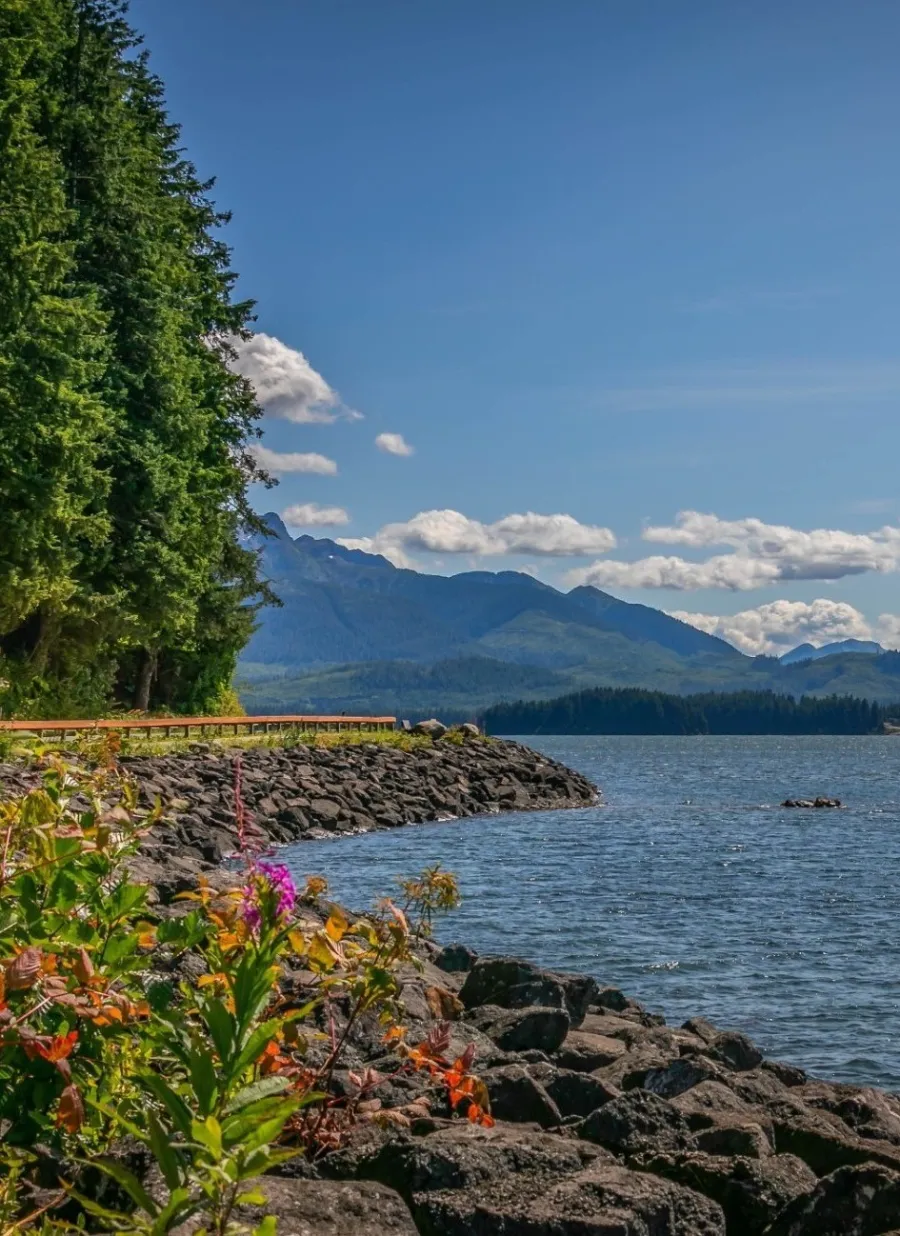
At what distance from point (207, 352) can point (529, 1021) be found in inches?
1600

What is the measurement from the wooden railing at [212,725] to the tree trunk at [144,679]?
4.61 ft

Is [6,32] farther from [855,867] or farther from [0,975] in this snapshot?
[0,975]

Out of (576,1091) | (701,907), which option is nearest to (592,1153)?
(576,1091)

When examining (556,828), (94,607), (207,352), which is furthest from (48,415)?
(556,828)

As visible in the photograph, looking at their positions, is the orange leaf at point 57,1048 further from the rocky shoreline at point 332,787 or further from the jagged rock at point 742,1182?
the rocky shoreline at point 332,787

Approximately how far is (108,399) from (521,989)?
31.5 metres

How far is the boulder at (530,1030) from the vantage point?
35.4 ft

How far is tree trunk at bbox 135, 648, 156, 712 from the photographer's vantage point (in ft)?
147

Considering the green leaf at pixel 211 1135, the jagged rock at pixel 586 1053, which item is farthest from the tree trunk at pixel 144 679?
the green leaf at pixel 211 1135

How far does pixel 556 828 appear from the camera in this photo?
4409 centimetres

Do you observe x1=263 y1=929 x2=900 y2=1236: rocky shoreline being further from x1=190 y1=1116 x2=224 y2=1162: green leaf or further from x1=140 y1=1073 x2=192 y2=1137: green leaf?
x1=190 y1=1116 x2=224 y2=1162: green leaf

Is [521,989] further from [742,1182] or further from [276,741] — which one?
[276,741]

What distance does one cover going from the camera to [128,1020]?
5.31 meters

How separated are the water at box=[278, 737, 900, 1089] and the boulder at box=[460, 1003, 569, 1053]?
4.82 m
